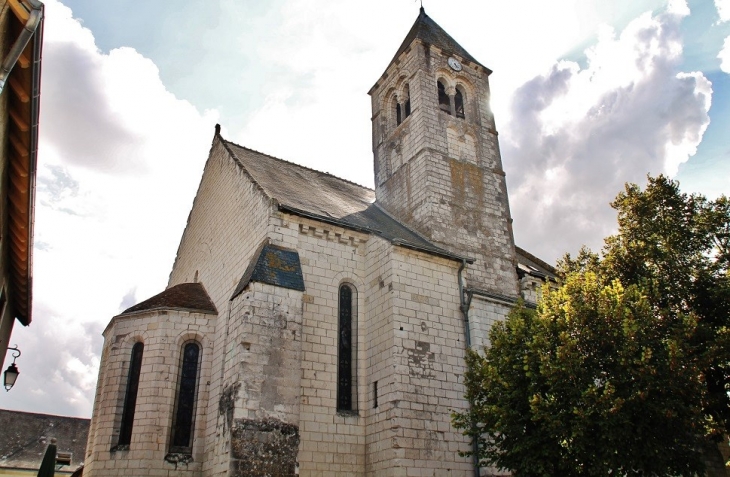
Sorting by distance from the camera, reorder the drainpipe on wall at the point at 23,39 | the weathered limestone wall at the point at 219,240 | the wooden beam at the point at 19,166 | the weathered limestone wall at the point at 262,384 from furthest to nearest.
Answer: the weathered limestone wall at the point at 219,240 → the weathered limestone wall at the point at 262,384 → the wooden beam at the point at 19,166 → the drainpipe on wall at the point at 23,39

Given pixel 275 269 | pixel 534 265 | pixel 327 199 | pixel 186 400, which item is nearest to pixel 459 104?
pixel 534 265

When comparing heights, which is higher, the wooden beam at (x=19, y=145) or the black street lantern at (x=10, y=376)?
the wooden beam at (x=19, y=145)

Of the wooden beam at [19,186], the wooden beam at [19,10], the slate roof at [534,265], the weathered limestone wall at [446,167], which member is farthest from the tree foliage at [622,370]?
the wooden beam at [19,10]

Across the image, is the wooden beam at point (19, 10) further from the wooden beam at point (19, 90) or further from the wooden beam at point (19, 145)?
the wooden beam at point (19, 145)

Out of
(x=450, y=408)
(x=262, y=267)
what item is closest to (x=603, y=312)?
(x=450, y=408)

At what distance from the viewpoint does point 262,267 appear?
44.9 feet

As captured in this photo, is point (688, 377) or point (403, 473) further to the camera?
point (403, 473)

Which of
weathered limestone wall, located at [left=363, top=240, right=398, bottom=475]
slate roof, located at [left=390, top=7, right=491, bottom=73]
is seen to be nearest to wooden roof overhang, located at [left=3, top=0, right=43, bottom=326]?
weathered limestone wall, located at [left=363, top=240, right=398, bottom=475]

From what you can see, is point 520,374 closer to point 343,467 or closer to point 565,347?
point 565,347

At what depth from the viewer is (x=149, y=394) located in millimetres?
14406

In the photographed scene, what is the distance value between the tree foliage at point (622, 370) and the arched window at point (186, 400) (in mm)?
7113

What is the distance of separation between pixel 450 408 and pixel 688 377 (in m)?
5.77

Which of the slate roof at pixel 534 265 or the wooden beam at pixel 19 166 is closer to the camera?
the wooden beam at pixel 19 166

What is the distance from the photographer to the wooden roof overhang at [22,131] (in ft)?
22.3
